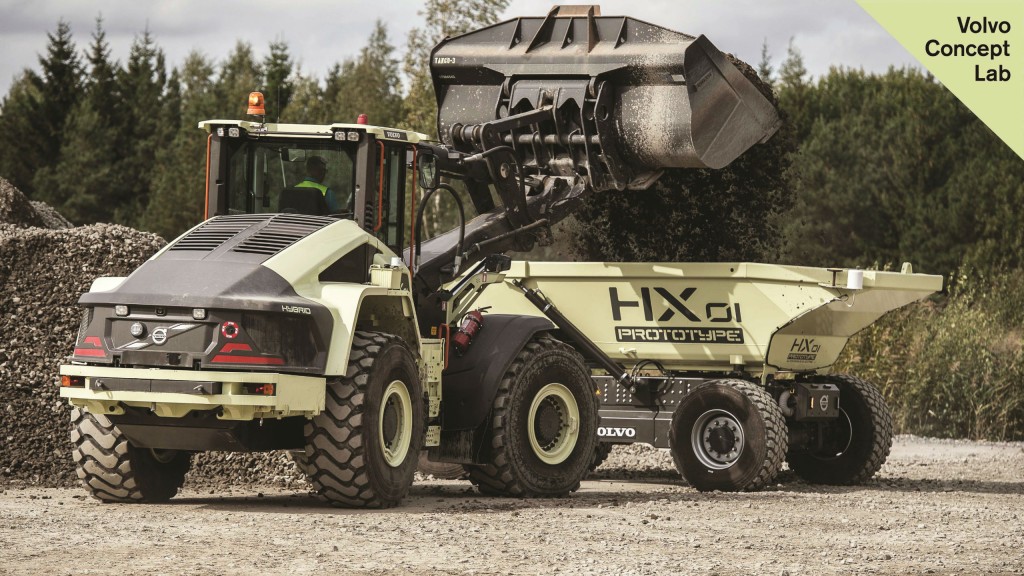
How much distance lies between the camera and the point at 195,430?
372 inches

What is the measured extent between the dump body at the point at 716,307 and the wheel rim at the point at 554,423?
5.46ft

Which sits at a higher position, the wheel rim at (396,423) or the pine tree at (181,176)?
the pine tree at (181,176)

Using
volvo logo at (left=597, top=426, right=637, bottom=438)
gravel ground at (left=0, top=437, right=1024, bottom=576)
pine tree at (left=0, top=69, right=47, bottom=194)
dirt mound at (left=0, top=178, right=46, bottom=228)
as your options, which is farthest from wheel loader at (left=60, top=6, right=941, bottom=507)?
pine tree at (left=0, top=69, right=47, bottom=194)

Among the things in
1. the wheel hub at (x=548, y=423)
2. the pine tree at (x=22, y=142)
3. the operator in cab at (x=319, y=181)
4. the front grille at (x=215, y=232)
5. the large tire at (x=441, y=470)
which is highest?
the pine tree at (x=22, y=142)

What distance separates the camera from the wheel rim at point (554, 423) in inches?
450

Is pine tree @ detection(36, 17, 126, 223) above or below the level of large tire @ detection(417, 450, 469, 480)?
above

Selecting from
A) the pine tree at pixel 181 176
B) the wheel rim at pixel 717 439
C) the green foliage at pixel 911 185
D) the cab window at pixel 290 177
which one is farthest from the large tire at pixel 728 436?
the pine tree at pixel 181 176

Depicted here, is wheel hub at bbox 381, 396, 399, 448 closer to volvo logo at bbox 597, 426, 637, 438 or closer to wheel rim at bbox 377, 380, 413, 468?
wheel rim at bbox 377, 380, 413, 468

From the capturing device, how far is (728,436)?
12438 mm

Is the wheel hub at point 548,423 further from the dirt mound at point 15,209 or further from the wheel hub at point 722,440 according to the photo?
the dirt mound at point 15,209

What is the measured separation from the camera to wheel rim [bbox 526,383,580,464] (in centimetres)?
1143

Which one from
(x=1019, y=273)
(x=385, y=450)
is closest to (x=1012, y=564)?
(x=385, y=450)

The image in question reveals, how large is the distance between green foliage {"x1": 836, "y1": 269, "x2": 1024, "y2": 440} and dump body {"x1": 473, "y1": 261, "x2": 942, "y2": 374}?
6100 mm

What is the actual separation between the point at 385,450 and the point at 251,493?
6.98 ft
